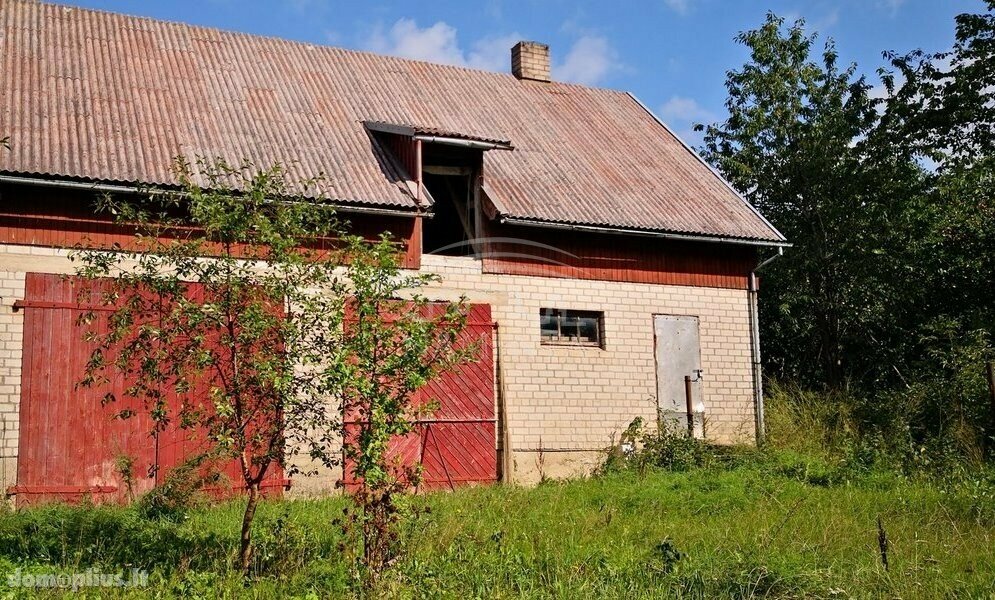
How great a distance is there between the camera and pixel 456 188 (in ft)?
50.8

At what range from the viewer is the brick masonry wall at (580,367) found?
14367 millimetres


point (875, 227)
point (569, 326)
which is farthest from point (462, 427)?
point (875, 227)

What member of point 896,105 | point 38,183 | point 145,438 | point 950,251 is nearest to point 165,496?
point 145,438

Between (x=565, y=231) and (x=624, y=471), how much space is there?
3.55m

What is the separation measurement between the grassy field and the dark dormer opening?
13.5ft

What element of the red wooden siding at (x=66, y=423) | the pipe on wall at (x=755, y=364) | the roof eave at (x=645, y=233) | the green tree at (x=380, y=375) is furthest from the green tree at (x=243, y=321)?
the pipe on wall at (x=755, y=364)

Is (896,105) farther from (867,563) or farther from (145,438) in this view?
(145,438)

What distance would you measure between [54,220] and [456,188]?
18.8 feet

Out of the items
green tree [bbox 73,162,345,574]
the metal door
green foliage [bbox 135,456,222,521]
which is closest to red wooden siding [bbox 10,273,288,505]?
green foliage [bbox 135,456,222,521]

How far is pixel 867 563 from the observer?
8.27 meters

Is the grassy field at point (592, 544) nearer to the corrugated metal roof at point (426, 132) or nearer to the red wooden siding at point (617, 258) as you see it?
the red wooden siding at point (617, 258)

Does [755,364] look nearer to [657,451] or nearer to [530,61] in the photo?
[657,451]

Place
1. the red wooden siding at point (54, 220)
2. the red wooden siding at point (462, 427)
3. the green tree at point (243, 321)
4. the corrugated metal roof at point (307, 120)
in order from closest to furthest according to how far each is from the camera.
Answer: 1. the green tree at point (243, 321)
2. the red wooden siding at point (54, 220)
3. the corrugated metal roof at point (307, 120)
4. the red wooden siding at point (462, 427)

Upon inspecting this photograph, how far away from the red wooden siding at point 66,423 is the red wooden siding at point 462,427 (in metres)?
2.68
